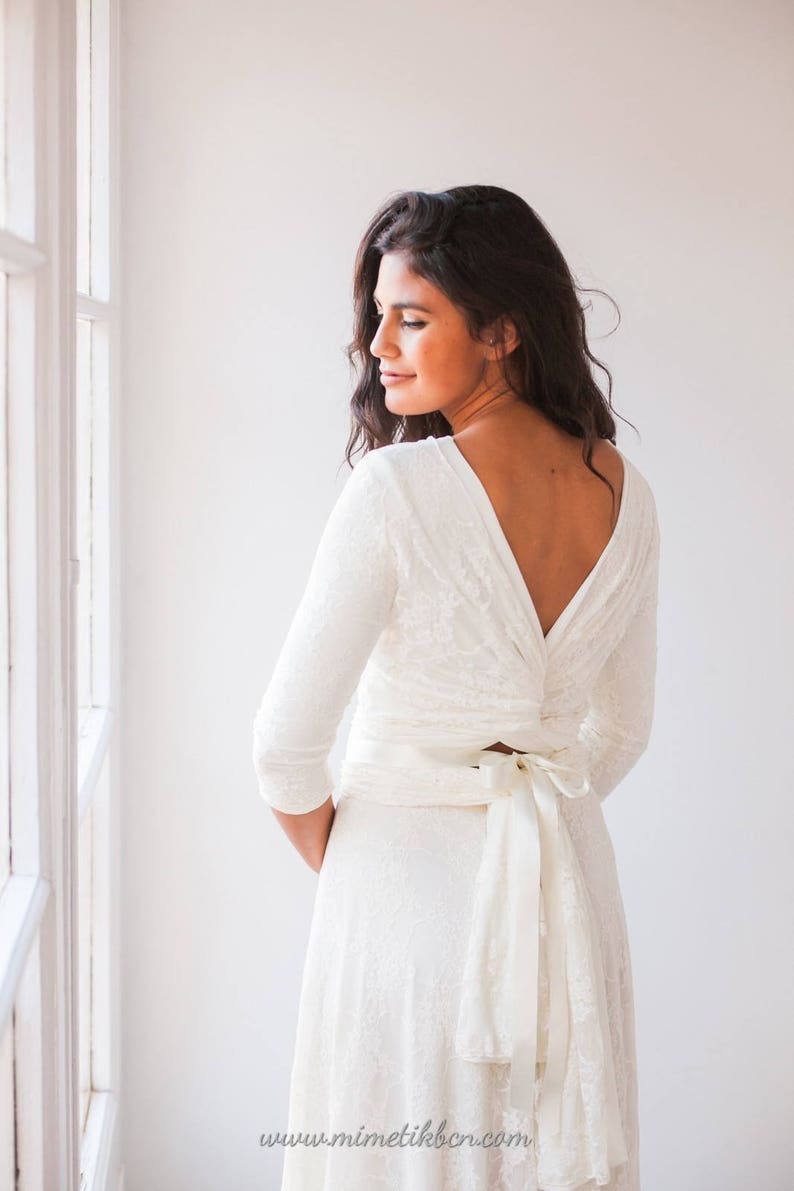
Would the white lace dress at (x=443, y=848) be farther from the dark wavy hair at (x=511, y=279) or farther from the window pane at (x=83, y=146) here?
the window pane at (x=83, y=146)

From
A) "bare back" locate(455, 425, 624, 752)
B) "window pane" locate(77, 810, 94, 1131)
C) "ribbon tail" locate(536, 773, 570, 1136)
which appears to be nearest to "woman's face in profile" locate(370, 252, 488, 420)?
"bare back" locate(455, 425, 624, 752)

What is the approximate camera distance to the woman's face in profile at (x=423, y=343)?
135 centimetres

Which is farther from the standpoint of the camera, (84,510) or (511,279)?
(84,510)

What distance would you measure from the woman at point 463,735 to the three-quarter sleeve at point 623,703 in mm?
160

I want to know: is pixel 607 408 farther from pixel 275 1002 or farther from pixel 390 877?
pixel 275 1002

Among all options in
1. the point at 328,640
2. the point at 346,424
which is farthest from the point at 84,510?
the point at 328,640

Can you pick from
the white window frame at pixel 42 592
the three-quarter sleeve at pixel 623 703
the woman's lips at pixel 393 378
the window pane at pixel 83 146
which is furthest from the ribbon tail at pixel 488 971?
the window pane at pixel 83 146

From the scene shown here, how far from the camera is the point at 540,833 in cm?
135

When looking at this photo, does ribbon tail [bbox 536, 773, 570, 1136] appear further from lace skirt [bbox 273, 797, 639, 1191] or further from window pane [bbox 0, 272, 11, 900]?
window pane [bbox 0, 272, 11, 900]

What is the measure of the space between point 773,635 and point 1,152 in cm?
169

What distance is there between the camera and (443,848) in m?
1.34

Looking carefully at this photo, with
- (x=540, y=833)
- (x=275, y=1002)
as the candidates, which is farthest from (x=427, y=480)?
(x=275, y=1002)

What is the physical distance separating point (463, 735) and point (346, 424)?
0.97 m

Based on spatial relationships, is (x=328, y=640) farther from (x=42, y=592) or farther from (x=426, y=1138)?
(x=426, y=1138)
